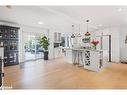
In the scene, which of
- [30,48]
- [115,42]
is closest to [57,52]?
[30,48]

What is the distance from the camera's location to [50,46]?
1077 cm

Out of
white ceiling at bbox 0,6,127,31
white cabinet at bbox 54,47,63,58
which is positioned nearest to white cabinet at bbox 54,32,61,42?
white cabinet at bbox 54,47,63,58

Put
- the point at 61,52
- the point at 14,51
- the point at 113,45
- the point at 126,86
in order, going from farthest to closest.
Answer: the point at 61,52 → the point at 113,45 → the point at 14,51 → the point at 126,86

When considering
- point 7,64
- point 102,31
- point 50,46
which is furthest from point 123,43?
point 7,64

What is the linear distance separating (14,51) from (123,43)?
20.9 ft

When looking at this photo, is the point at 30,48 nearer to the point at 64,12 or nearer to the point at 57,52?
the point at 57,52

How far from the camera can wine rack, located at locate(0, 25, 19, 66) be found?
7402 millimetres

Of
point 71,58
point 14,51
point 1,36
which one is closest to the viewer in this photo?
point 1,36

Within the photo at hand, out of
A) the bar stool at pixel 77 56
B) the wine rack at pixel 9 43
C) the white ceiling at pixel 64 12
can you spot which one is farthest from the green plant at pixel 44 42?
the white ceiling at pixel 64 12

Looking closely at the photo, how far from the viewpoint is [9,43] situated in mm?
7695

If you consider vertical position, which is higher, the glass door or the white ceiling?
the white ceiling

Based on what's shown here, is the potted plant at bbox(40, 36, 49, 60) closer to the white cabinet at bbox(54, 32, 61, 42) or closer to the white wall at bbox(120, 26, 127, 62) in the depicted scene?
the white cabinet at bbox(54, 32, 61, 42)
